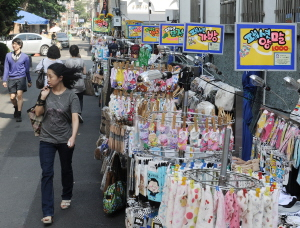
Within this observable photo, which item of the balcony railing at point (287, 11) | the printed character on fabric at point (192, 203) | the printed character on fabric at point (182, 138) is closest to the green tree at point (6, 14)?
the balcony railing at point (287, 11)

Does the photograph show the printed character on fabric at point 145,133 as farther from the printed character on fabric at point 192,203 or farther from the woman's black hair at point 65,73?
the printed character on fabric at point 192,203

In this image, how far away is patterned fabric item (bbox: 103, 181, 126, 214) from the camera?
6.15 m

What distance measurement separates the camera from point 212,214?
3.46 meters

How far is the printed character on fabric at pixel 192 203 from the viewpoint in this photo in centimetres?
349

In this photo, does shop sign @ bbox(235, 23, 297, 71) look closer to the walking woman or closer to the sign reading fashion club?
the walking woman

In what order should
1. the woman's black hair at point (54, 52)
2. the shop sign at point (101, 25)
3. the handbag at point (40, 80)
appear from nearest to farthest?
1. the woman's black hair at point (54, 52)
2. the handbag at point (40, 80)
3. the shop sign at point (101, 25)

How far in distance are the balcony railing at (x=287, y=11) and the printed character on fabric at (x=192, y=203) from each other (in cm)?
442

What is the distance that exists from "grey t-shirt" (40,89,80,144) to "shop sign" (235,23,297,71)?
2018 mm

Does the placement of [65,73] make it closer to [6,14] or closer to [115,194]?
[115,194]

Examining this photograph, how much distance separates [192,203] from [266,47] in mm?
2743

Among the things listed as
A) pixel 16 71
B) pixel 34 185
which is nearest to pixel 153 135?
pixel 34 185

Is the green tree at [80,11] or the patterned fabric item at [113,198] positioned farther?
the green tree at [80,11]

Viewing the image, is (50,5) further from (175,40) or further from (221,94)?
(221,94)

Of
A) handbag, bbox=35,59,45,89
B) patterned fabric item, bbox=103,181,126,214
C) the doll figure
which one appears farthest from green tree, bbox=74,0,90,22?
the doll figure
